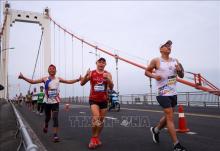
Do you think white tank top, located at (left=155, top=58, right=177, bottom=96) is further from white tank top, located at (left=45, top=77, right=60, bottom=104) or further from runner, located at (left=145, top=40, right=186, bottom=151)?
white tank top, located at (left=45, top=77, right=60, bottom=104)

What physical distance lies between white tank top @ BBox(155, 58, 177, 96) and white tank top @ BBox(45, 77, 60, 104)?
2927 millimetres

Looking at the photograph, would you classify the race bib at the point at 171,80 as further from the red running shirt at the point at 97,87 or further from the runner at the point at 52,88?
the runner at the point at 52,88

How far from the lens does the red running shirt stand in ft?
21.6

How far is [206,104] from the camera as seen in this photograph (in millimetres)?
21562

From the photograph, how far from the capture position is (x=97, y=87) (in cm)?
658

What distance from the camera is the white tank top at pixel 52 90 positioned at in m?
7.92

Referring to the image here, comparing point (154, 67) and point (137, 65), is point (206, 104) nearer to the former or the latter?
point (137, 65)

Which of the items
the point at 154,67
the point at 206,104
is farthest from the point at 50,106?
the point at 206,104

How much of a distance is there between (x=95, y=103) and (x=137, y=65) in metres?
20.7

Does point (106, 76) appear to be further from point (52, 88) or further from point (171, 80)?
point (52, 88)

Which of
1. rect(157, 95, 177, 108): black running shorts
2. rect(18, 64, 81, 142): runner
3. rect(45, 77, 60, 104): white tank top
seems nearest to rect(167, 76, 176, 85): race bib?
rect(157, 95, 177, 108): black running shorts

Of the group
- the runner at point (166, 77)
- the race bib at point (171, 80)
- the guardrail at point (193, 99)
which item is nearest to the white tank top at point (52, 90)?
the runner at point (166, 77)

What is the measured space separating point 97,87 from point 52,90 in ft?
5.73

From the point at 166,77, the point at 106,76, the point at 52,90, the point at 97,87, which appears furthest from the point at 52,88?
the point at 166,77
